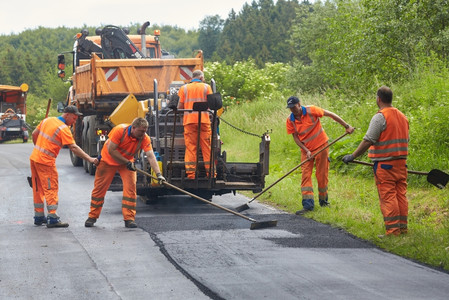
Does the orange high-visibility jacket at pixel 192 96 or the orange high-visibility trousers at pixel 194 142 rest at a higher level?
the orange high-visibility jacket at pixel 192 96

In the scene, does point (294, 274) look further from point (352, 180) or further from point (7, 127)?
point (7, 127)

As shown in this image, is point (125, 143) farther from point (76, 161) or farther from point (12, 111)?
point (12, 111)

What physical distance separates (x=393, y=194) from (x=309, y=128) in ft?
8.10

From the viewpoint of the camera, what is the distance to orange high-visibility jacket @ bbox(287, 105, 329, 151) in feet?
33.9

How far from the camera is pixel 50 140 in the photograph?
9430 mm

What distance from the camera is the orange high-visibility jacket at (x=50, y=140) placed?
368 inches

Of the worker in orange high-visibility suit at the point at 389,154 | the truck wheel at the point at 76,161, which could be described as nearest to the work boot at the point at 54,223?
the worker in orange high-visibility suit at the point at 389,154

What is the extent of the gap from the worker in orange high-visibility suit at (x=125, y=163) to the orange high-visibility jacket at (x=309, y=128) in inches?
88.9

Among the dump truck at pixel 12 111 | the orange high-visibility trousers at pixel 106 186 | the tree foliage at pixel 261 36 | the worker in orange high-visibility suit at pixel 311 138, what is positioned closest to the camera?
the orange high-visibility trousers at pixel 106 186

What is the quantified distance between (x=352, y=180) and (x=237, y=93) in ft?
55.9

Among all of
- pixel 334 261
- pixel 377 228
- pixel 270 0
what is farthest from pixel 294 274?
pixel 270 0

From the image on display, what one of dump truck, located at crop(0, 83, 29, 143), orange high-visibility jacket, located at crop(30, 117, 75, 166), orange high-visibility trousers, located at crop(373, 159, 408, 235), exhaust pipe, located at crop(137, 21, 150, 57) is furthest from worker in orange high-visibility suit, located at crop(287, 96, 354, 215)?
dump truck, located at crop(0, 83, 29, 143)

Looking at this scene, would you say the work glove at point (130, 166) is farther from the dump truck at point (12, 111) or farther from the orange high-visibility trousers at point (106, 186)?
the dump truck at point (12, 111)

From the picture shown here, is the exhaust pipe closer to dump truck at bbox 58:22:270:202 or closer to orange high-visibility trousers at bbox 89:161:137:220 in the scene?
dump truck at bbox 58:22:270:202
